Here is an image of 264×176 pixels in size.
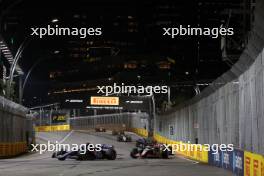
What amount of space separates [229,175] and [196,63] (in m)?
90.3

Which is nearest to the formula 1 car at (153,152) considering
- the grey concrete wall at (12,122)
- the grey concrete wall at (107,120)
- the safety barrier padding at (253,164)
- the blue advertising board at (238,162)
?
the grey concrete wall at (12,122)

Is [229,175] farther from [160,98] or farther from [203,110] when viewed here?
[160,98]

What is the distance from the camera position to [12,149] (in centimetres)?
4681

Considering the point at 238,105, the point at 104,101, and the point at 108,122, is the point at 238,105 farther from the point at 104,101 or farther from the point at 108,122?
the point at 108,122

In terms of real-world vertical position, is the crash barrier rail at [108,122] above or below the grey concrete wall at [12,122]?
below

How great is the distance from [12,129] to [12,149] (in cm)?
199

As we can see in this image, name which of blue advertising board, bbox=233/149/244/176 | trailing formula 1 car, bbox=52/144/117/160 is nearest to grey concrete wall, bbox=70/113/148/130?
trailing formula 1 car, bbox=52/144/117/160

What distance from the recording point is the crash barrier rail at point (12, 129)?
42688mm

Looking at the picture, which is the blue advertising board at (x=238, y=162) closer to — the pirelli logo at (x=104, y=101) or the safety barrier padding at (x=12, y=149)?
the safety barrier padding at (x=12, y=149)

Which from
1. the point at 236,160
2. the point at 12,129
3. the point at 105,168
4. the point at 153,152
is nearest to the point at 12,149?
the point at 12,129

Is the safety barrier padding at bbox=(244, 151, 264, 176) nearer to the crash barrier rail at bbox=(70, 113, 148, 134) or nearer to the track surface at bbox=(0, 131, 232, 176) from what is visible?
the track surface at bbox=(0, 131, 232, 176)

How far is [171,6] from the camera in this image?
19375cm

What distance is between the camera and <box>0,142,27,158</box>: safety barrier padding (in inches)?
1692

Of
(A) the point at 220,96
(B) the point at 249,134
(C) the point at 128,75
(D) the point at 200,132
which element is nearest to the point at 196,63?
(C) the point at 128,75
